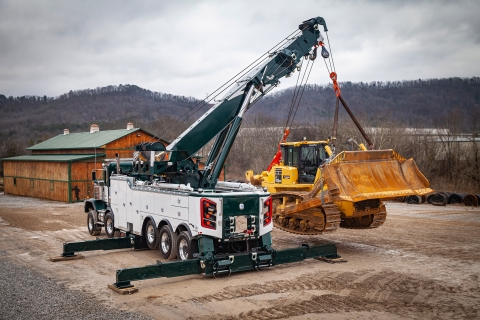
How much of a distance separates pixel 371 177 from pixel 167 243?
5.83 m

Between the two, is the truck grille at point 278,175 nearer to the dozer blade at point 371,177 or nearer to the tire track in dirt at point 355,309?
the dozer blade at point 371,177

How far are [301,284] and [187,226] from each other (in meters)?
2.98

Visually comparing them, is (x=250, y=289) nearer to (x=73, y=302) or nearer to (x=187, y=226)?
(x=187, y=226)

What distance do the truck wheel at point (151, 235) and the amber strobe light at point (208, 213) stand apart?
2.33 m

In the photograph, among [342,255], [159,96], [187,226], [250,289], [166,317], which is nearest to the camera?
[166,317]

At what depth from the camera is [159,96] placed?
14188 centimetres

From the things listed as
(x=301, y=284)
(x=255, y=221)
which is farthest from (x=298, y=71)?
(x=301, y=284)

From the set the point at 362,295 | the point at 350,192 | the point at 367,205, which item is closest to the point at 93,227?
the point at 350,192

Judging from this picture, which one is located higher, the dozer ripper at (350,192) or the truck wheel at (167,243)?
the dozer ripper at (350,192)

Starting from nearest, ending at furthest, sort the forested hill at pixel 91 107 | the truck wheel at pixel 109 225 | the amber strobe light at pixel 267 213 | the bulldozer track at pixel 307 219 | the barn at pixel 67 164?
Result: the amber strobe light at pixel 267 213
the bulldozer track at pixel 307 219
the truck wheel at pixel 109 225
the barn at pixel 67 164
the forested hill at pixel 91 107

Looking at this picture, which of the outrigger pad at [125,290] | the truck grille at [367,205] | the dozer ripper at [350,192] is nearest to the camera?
the outrigger pad at [125,290]

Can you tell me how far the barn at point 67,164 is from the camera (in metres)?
29.6

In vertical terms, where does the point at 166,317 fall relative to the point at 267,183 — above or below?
below

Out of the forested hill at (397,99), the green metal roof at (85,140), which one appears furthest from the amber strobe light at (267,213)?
the forested hill at (397,99)
